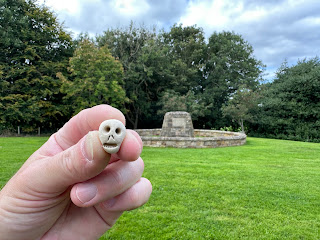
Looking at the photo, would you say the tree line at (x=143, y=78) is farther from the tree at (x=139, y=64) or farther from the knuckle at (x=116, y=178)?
the knuckle at (x=116, y=178)

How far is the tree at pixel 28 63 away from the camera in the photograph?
13531 millimetres

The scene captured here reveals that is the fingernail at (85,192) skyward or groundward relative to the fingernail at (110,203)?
skyward

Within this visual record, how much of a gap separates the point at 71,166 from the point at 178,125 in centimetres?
1047

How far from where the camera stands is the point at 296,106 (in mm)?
16484

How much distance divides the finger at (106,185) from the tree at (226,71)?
1888 centimetres

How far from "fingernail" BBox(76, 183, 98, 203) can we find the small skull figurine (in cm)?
22

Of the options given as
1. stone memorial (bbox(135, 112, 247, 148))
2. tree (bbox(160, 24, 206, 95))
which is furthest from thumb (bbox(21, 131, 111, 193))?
tree (bbox(160, 24, 206, 95))

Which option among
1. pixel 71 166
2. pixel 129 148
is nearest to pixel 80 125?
pixel 71 166

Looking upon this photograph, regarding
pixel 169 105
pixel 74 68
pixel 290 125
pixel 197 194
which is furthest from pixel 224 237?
pixel 290 125

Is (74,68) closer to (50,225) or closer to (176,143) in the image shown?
(176,143)

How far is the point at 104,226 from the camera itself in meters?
1.08

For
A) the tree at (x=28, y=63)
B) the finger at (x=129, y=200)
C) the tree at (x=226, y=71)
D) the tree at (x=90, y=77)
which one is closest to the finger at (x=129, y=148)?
A: the finger at (x=129, y=200)

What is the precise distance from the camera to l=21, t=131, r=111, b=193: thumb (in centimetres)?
71

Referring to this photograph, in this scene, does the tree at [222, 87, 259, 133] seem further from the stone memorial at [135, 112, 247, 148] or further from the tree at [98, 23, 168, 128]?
the tree at [98, 23, 168, 128]
